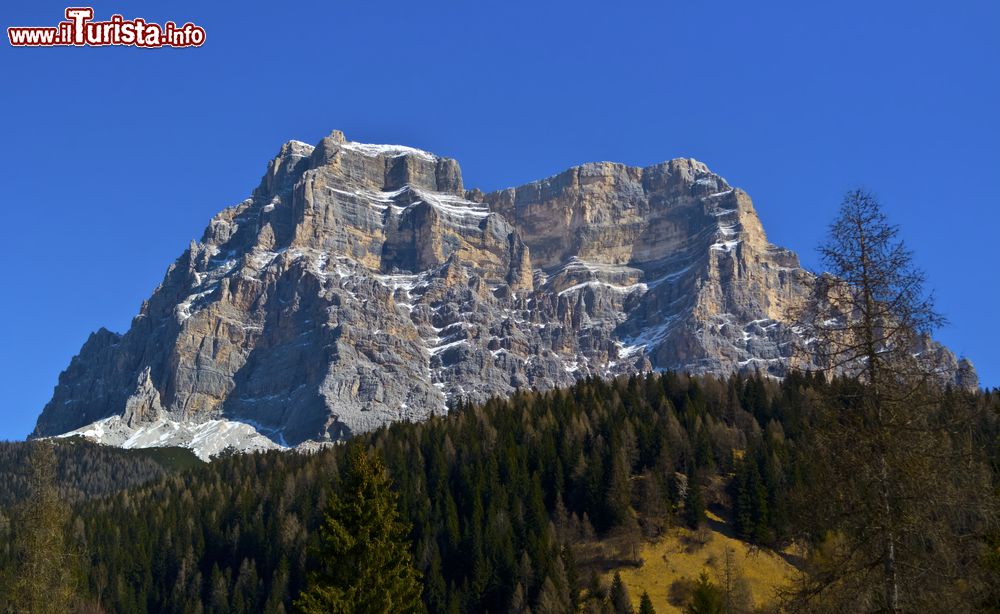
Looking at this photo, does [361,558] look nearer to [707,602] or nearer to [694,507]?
[707,602]

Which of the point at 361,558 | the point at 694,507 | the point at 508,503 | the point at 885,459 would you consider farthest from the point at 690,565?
the point at 885,459

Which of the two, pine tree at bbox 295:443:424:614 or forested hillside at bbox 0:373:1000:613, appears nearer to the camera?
pine tree at bbox 295:443:424:614

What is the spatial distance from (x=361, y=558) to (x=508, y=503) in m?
82.9

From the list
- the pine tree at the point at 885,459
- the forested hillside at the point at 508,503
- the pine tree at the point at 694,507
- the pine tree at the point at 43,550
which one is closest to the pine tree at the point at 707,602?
the forested hillside at the point at 508,503

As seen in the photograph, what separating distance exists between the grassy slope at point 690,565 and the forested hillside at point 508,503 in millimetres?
2124

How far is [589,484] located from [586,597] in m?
23.3

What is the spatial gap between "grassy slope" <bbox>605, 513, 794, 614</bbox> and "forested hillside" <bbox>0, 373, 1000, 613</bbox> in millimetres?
2124

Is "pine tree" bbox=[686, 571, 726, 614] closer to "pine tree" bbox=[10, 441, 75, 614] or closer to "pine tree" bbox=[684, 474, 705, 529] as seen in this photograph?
"pine tree" bbox=[684, 474, 705, 529]

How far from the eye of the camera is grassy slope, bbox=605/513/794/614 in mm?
104688

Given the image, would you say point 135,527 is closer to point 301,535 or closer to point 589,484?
point 301,535

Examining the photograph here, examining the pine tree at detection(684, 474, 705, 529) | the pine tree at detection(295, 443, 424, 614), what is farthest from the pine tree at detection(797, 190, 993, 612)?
the pine tree at detection(684, 474, 705, 529)

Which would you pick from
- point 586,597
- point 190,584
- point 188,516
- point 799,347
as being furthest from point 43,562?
point 188,516

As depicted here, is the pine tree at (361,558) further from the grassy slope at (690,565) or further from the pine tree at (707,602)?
the grassy slope at (690,565)

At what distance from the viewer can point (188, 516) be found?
166625mm
